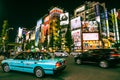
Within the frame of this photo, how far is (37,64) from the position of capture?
349 inches

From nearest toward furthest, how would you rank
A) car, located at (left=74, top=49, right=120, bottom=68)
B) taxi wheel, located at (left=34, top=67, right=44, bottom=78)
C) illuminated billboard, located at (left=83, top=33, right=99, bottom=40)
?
taxi wheel, located at (left=34, top=67, right=44, bottom=78) < car, located at (left=74, top=49, right=120, bottom=68) < illuminated billboard, located at (left=83, top=33, right=99, bottom=40)

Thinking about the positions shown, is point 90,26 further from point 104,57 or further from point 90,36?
point 104,57

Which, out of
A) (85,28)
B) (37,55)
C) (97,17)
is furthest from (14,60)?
(97,17)

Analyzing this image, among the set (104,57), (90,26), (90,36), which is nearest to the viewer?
(104,57)

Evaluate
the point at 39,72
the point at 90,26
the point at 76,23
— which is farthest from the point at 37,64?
the point at 76,23

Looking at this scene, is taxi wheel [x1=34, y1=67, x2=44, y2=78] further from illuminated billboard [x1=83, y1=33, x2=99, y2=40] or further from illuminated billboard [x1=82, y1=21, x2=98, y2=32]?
illuminated billboard [x1=82, y1=21, x2=98, y2=32]

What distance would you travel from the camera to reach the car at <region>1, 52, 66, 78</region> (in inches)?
334

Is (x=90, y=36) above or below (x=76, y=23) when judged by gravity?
below

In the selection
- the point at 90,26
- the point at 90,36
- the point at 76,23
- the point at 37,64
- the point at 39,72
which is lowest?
the point at 39,72

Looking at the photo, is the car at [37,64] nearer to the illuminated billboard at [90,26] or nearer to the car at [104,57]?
the car at [104,57]

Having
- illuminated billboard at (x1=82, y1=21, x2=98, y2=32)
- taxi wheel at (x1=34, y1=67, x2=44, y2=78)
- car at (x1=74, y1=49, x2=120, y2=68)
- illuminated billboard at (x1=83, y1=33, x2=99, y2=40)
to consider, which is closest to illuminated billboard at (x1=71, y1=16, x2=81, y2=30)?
illuminated billboard at (x1=82, y1=21, x2=98, y2=32)

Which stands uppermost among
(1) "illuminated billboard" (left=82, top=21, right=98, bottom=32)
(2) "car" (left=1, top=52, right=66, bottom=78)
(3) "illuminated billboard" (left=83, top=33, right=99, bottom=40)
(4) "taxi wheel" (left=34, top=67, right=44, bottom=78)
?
(1) "illuminated billboard" (left=82, top=21, right=98, bottom=32)

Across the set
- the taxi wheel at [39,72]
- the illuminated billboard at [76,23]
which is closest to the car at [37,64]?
the taxi wheel at [39,72]

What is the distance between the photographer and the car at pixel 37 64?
8.48m
